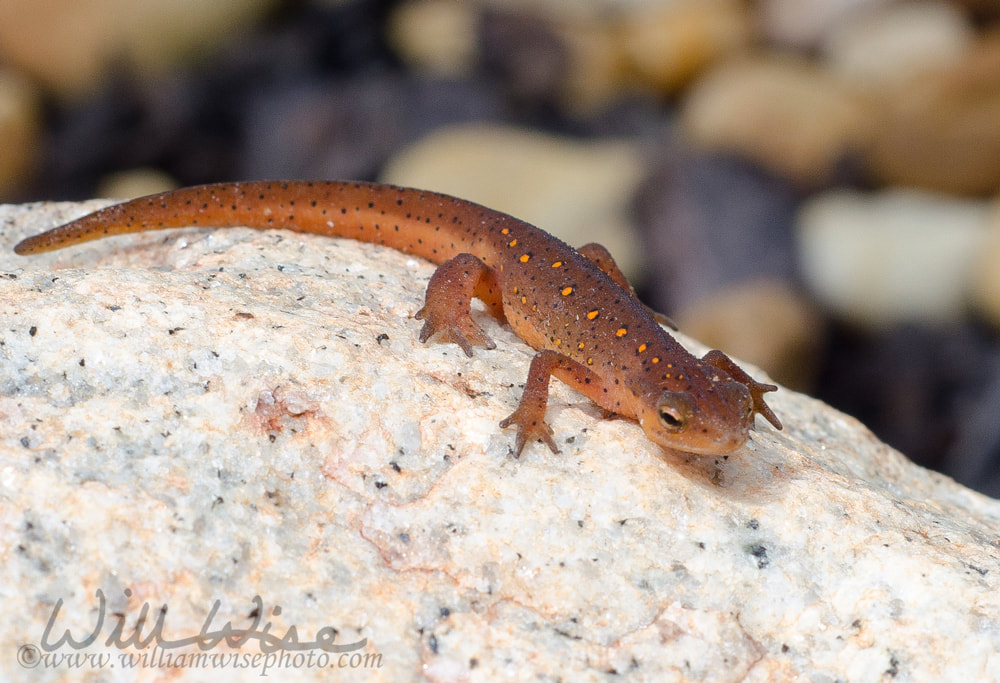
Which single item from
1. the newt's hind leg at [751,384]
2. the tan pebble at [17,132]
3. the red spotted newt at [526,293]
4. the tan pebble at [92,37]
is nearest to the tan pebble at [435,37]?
the tan pebble at [92,37]

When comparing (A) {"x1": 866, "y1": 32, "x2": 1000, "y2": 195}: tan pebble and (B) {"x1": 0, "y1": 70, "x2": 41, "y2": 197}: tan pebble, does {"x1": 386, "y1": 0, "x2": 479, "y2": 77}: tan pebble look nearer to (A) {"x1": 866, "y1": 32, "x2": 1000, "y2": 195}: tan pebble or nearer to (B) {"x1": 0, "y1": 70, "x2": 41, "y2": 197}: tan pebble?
(B) {"x1": 0, "y1": 70, "x2": 41, "y2": 197}: tan pebble

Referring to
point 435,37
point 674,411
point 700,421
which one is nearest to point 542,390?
point 674,411

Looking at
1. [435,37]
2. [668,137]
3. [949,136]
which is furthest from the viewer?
[435,37]

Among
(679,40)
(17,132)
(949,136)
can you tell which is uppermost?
(679,40)

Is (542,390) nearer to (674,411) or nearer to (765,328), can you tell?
(674,411)

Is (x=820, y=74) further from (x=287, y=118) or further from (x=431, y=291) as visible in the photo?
(x=431, y=291)

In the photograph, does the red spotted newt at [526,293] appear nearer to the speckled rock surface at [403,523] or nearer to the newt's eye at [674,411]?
the newt's eye at [674,411]
